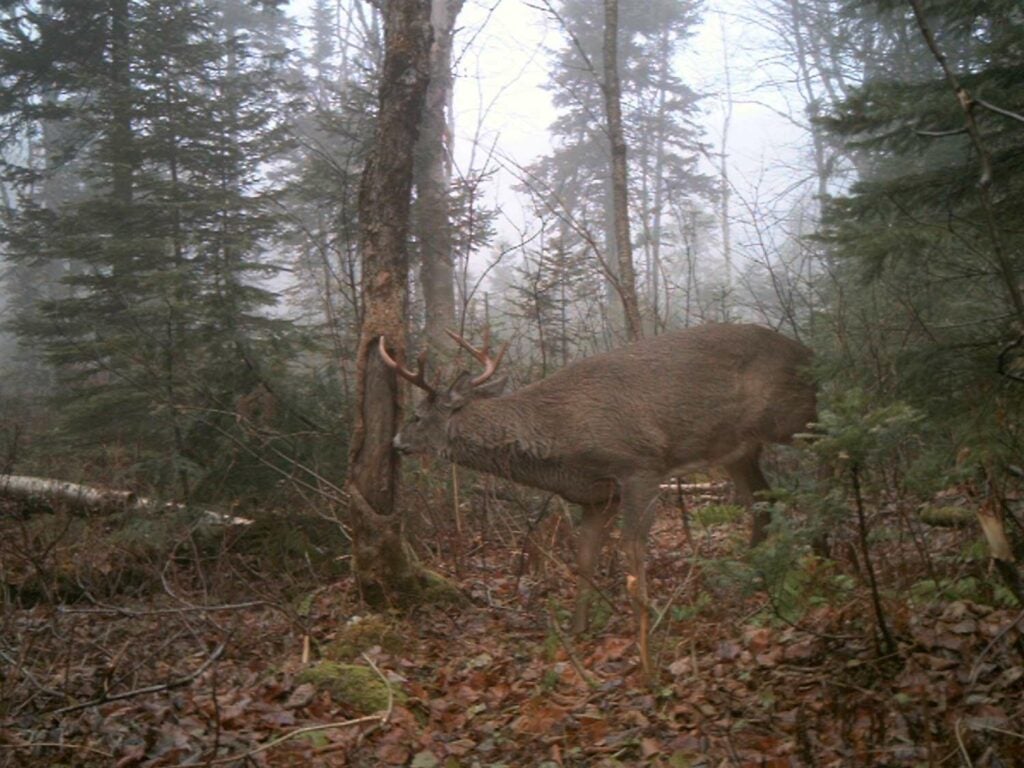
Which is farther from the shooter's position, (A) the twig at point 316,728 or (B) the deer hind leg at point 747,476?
(B) the deer hind leg at point 747,476

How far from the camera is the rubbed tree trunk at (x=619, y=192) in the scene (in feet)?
37.7

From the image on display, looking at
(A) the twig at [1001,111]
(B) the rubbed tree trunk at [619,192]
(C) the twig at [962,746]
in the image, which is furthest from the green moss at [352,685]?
(B) the rubbed tree trunk at [619,192]

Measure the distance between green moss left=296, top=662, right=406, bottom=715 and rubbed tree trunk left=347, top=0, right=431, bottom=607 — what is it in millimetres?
1463

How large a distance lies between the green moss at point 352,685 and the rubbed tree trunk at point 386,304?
4.80 feet

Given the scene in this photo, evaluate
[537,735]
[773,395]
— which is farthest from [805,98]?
[537,735]

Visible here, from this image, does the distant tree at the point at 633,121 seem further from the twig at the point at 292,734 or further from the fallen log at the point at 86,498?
the twig at the point at 292,734

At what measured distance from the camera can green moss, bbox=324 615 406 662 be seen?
267 inches

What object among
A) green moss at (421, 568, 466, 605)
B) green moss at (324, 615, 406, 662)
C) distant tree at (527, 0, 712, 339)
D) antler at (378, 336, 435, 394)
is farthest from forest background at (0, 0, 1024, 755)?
distant tree at (527, 0, 712, 339)

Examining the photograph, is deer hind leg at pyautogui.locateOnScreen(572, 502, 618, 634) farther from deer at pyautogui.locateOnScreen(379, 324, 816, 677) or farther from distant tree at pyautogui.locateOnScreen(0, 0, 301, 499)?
distant tree at pyautogui.locateOnScreen(0, 0, 301, 499)

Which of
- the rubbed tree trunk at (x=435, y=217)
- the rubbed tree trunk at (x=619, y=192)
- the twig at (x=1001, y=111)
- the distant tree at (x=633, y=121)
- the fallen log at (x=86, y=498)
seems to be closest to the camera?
the twig at (x=1001, y=111)

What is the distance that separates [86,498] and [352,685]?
5.12 metres

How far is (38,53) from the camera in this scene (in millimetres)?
18828

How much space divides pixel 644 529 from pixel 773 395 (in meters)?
1.93

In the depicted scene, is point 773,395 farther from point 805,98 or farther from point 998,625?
point 805,98
